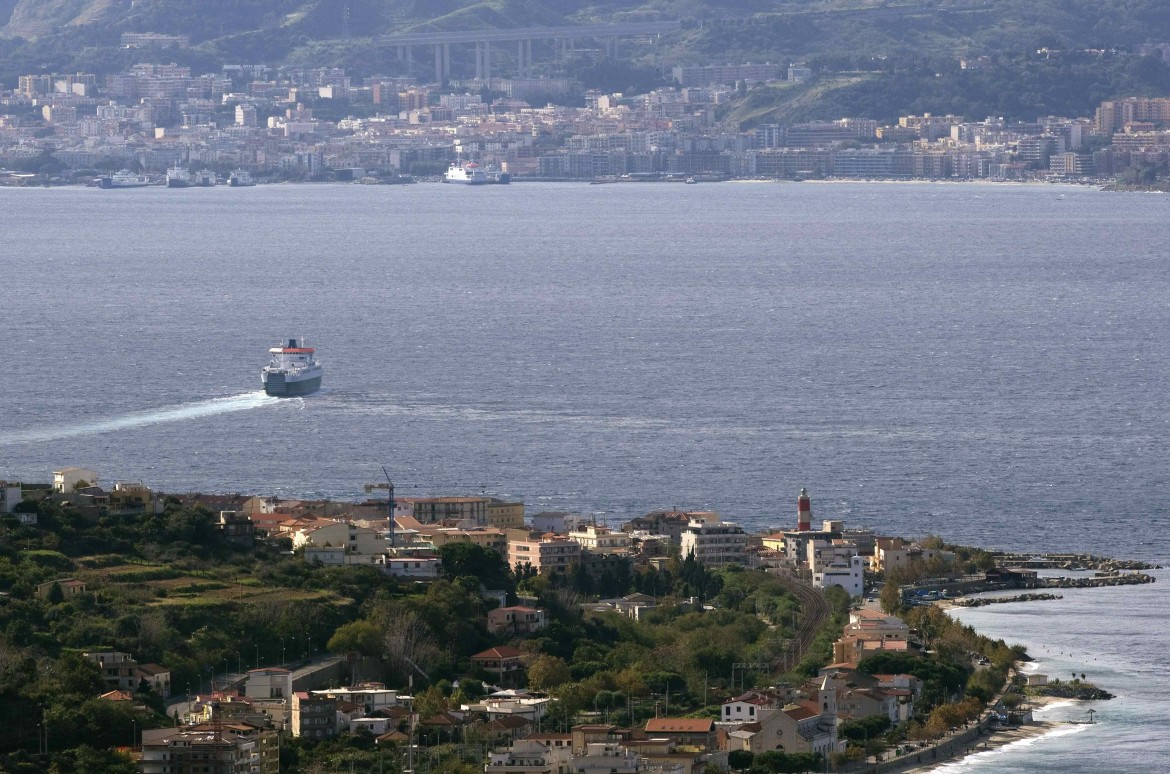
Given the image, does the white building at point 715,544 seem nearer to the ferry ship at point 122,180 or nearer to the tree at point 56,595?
the tree at point 56,595

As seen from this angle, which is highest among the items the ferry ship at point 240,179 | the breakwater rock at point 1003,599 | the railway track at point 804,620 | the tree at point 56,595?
the tree at point 56,595

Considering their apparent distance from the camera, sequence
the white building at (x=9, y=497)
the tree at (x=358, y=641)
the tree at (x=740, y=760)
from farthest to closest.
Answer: the white building at (x=9, y=497), the tree at (x=358, y=641), the tree at (x=740, y=760)

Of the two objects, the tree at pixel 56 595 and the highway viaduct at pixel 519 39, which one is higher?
the highway viaduct at pixel 519 39

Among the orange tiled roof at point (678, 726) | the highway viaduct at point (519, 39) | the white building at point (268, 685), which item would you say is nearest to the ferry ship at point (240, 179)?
the highway viaduct at point (519, 39)

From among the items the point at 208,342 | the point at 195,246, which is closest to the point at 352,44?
the point at 195,246

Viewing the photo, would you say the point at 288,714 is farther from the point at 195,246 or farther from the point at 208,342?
the point at 195,246

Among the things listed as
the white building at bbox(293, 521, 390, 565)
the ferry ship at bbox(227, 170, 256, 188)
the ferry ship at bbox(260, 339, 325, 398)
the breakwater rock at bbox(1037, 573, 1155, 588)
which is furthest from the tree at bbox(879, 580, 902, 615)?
the ferry ship at bbox(227, 170, 256, 188)
